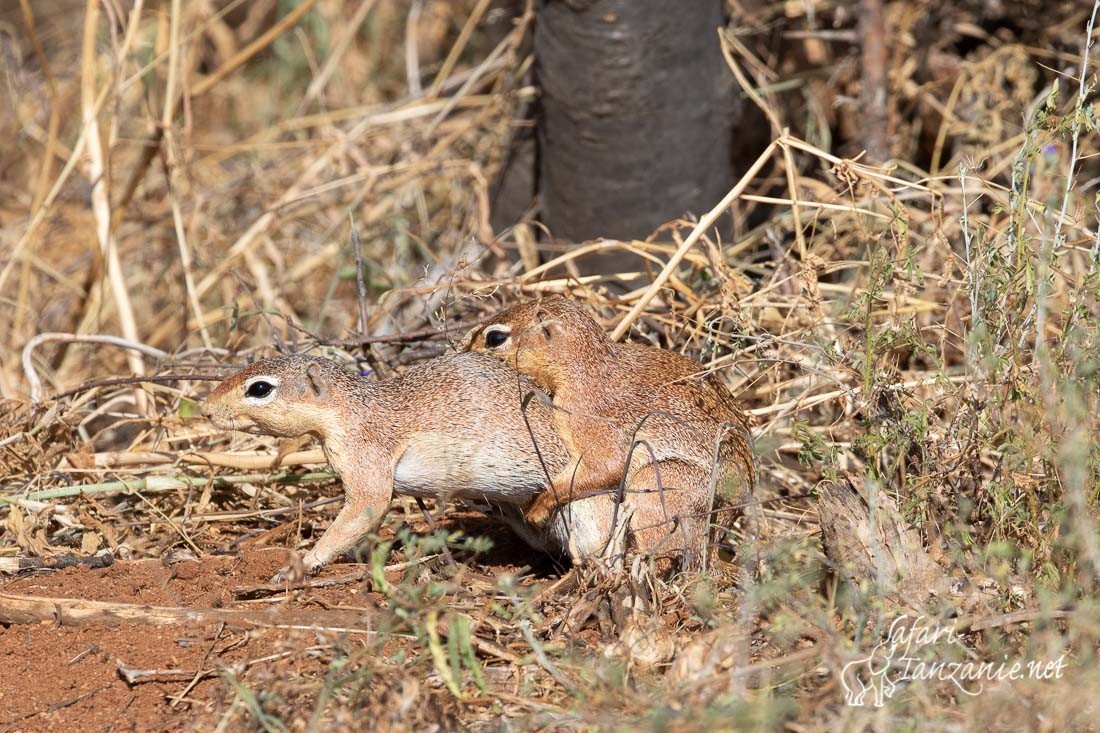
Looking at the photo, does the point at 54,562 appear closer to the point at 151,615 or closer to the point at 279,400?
the point at 151,615

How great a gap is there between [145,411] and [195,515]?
87cm

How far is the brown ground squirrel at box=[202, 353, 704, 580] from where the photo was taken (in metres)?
3.60

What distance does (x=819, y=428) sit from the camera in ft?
14.1

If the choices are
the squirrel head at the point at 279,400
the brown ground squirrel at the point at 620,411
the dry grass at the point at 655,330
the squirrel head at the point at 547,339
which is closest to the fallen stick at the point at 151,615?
the dry grass at the point at 655,330

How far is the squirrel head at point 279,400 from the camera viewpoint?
369 centimetres

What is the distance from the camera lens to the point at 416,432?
3.69m

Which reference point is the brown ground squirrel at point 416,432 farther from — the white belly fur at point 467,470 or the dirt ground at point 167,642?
the dirt ground at point 167,642

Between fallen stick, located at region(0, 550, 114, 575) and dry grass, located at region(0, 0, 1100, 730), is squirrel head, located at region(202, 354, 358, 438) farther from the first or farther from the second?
fallen stick, located at region(0, 550, 114, 575)

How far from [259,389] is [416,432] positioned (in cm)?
54

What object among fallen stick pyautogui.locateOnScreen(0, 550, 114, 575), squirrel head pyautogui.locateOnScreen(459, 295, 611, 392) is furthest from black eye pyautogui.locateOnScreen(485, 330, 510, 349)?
fallen stick pyautogui.locateOnScreen(0, 550, 114, 575)

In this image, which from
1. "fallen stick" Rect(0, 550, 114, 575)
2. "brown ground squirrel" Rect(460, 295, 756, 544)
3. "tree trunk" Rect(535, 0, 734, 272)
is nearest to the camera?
"brown ground squirrel" Rect(460, 295, 756, 544)

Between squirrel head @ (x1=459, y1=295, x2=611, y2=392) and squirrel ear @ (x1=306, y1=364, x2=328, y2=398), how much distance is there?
1.84ft

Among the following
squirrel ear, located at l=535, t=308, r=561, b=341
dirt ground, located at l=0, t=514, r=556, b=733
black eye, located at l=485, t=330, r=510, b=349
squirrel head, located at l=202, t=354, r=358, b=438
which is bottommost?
dirt ground, located at l=0, t=514, r=556, b=733

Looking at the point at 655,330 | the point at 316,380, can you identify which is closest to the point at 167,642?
the point at 316,380
